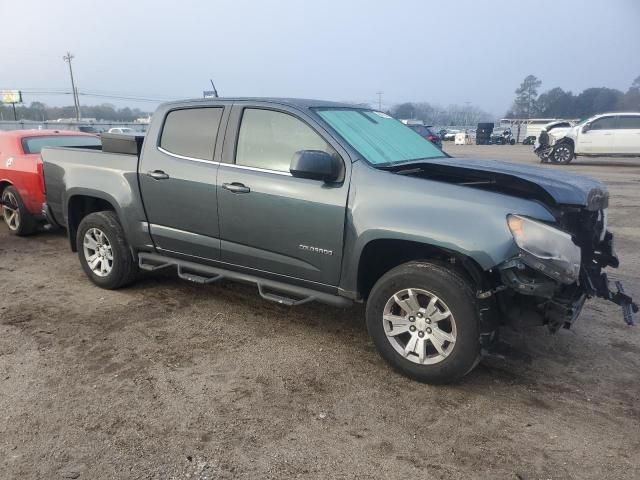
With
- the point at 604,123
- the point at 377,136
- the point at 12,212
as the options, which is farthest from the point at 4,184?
the point at 604,123

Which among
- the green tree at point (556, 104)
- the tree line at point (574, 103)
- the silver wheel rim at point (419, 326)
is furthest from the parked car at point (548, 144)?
the green tree at point (556, 104)

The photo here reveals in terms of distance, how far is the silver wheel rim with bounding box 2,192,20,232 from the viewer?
24.4ft

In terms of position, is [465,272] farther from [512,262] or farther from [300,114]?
[300,114]

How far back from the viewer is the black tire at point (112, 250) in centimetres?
506

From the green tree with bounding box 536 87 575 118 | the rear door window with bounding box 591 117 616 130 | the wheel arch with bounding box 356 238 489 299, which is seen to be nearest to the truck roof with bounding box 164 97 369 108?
the wheel arch with bounding box 356 238 489 299

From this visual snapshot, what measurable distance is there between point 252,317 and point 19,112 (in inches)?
2915

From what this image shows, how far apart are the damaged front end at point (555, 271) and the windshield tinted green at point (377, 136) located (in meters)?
1.25

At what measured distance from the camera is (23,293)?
5.28m

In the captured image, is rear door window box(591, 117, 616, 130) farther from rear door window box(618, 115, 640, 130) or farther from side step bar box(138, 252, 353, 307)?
side step bar box(138, 252, 353, 307)

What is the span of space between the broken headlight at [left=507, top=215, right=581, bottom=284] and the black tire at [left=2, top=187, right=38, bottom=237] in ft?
22.2

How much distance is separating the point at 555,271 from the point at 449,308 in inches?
26.1

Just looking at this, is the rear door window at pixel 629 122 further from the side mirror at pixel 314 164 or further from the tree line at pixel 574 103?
the tree line at pixel 574 103

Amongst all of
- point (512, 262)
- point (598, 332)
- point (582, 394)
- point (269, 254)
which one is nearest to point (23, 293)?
point (269, 254)

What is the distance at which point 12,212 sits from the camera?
25.0ft
